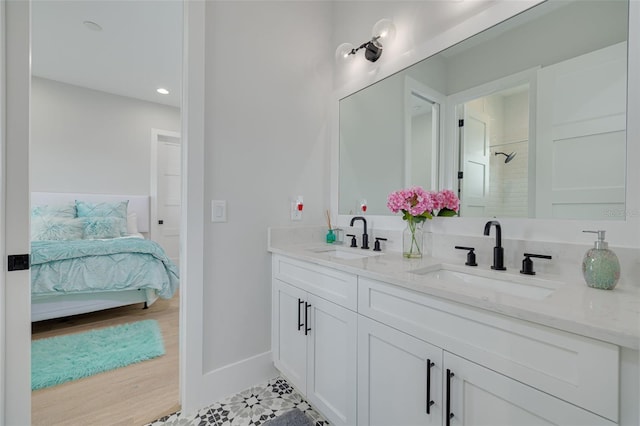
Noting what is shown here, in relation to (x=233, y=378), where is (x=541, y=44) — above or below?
above

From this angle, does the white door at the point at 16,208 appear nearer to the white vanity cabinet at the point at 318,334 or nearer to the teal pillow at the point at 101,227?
the white vanity cabinet at the point at 318,334

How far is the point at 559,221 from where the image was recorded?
1.08m

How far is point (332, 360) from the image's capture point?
133cm

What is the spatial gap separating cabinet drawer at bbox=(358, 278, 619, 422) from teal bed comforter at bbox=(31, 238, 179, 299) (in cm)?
272

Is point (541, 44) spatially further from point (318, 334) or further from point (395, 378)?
point (318, 334)

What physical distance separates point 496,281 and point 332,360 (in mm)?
806

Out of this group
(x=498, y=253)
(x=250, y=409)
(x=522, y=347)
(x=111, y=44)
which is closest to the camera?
(x=522, y=347)

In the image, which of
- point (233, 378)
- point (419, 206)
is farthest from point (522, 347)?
point (233, 378)

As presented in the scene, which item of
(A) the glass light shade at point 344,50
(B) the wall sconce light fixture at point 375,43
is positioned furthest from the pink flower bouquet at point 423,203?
(A) the glass light shade at point 344,50

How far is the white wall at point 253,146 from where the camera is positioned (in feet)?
5.29

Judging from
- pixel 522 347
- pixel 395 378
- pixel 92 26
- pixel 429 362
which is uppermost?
pixel 92 26

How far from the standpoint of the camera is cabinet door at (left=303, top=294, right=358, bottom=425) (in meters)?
1.22

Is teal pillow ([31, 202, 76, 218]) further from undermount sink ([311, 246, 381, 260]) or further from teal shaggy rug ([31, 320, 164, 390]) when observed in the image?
undermount sink ([311, 246, 381, 260])

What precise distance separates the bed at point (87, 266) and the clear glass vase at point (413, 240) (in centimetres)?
258
